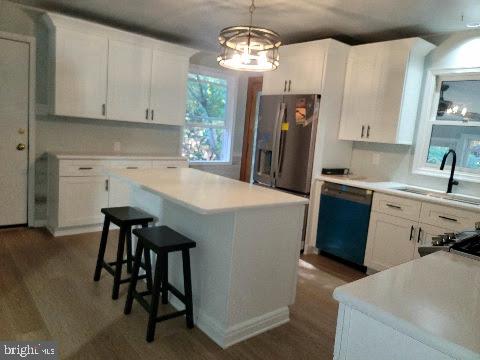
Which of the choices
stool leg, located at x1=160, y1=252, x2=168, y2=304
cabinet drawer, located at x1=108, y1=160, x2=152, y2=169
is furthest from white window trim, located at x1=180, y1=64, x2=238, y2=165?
stool leg, located at x1=160, y1=252, x2=168, y2=304

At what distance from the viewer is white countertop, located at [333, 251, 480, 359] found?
841 mm

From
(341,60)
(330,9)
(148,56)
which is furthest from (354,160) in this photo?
(148,56)

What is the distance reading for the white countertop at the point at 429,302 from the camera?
0.84 metres

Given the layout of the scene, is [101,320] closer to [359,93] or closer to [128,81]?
[128,81]

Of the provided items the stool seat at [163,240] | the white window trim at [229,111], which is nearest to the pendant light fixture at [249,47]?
the stool seat at [163,240]

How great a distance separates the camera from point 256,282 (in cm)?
224

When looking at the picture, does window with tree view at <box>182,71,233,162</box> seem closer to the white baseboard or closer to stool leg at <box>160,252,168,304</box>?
stool leg at <box>160,252,168,304</box>

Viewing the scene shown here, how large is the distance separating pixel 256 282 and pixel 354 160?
100 inches

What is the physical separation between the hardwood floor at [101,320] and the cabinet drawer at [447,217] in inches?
36.4

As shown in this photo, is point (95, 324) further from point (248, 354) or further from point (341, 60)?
point (341, 60)

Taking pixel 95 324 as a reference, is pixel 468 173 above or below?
above

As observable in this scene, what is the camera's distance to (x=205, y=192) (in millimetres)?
2242

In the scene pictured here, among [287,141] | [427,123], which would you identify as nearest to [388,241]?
[427,123]

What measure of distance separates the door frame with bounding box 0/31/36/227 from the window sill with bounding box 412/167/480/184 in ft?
13.8
